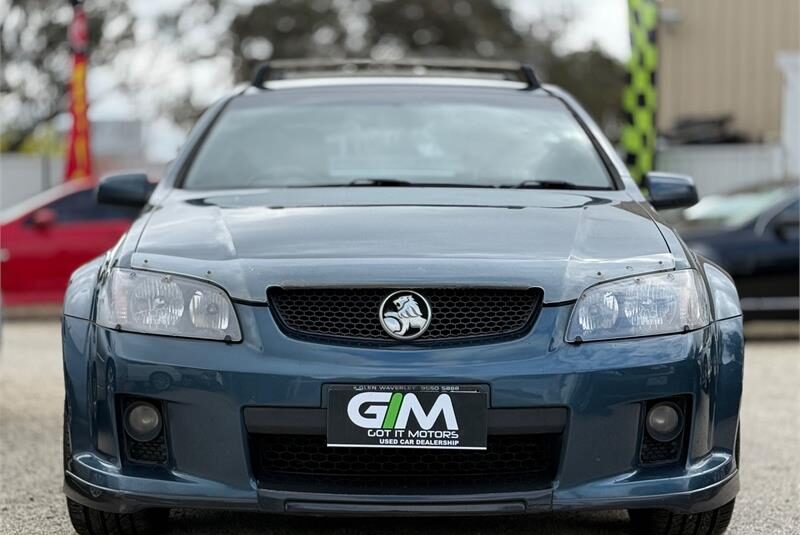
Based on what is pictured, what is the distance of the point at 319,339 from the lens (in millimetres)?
3650

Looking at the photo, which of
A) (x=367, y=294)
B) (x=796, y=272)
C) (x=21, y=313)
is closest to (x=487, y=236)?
(x=367, y=294)

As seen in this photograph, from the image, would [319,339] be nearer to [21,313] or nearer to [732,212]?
[732,212]

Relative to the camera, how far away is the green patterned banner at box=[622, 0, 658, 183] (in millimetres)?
14531

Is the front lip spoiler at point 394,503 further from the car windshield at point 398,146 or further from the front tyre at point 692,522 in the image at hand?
the car windshield at point 398,146

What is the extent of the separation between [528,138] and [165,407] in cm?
192

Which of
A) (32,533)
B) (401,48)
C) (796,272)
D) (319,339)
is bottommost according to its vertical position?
(401,48)

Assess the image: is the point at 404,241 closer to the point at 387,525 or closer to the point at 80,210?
the point at 387,525

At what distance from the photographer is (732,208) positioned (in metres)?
11.7

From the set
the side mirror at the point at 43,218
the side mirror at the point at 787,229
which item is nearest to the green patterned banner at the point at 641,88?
the side mirror at the point at 787,229

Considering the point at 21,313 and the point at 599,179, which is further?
the point at 21,313

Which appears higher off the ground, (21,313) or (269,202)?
(269,202)

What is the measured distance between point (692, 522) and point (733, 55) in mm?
19108

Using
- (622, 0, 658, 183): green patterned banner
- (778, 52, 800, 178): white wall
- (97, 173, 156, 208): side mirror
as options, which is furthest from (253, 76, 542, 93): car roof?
(778, 52, 800, 178): white wall

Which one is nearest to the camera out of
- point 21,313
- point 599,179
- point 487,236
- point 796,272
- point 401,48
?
point 487,236
